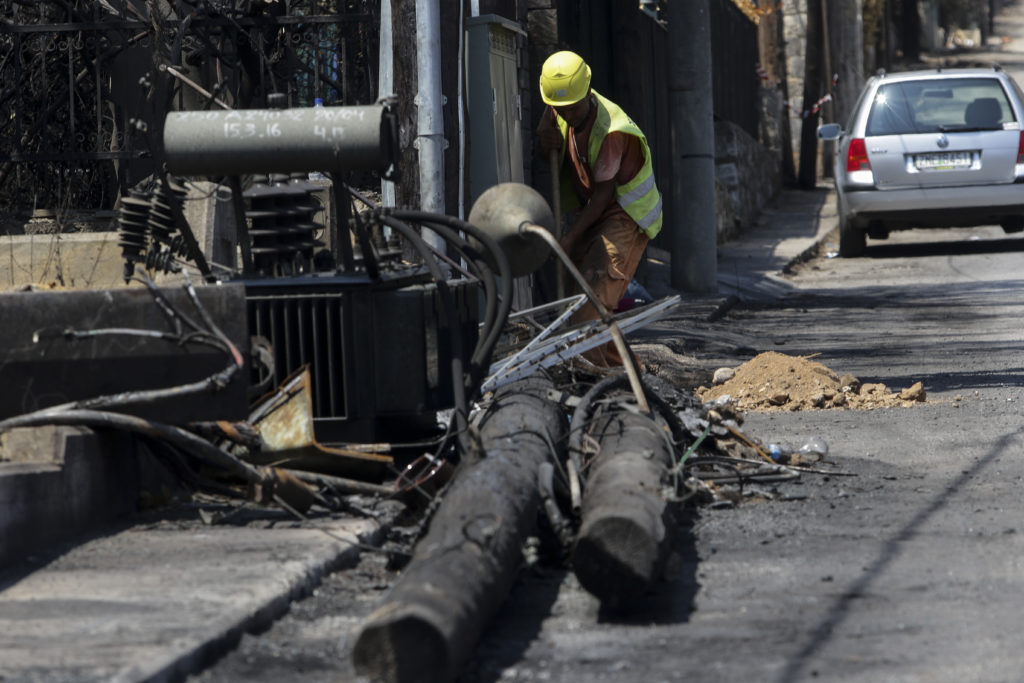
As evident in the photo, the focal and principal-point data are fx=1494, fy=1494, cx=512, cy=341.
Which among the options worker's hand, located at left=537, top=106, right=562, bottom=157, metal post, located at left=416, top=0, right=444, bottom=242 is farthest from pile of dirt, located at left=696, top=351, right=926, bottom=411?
metal post, located at left=416, top=0, right=444, bottom=242

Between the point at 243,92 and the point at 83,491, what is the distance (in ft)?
15.7

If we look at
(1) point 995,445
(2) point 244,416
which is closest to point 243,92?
(2) point 244,416

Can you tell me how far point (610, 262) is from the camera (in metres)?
8.45

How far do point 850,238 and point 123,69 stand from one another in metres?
8.68

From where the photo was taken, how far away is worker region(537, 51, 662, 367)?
8.34 m

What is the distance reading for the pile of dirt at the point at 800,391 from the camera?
8.82 meters

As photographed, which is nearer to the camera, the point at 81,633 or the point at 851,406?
the point at 81,633

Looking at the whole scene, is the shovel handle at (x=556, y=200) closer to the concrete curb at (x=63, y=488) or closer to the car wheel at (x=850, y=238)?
the concrete curb at (x=63, y=488)

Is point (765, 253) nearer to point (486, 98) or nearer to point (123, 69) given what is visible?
point (486, 98)

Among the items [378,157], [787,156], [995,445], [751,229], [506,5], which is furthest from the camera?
[787,156]

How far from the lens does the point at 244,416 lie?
18.5 feet

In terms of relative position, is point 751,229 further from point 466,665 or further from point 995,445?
point 466,665

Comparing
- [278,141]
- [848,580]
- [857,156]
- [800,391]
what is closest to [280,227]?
[278,141]

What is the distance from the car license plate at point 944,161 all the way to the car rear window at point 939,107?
10.4 inches
